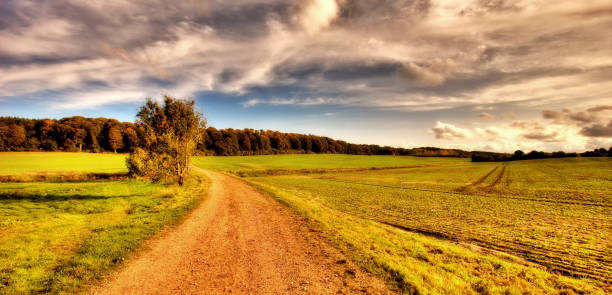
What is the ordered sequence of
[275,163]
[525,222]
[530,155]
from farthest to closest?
[530,155] → [275,163] → [525,222]

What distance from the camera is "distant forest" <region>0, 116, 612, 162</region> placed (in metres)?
79.8

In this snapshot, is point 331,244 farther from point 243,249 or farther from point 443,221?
point 443,221

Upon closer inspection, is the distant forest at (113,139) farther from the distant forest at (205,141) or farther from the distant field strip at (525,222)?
the distant field strip at (525,222)

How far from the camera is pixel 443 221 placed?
55.4 ft

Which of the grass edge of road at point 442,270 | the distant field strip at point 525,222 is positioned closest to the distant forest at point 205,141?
the distant field strip at point 525,222

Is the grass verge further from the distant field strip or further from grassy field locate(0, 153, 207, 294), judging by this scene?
the distant field strip

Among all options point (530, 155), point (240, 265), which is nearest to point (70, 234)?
point (240, 265)

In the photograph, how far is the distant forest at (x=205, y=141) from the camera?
79.8 m

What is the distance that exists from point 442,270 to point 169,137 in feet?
89.0

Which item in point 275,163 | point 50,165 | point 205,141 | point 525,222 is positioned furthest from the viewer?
point 205,141

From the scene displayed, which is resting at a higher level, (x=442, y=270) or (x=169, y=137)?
(x=169, y=137)

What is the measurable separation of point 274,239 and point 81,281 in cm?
687

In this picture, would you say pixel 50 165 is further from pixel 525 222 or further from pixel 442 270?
pixel 525 222

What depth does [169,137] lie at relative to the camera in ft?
82.1
